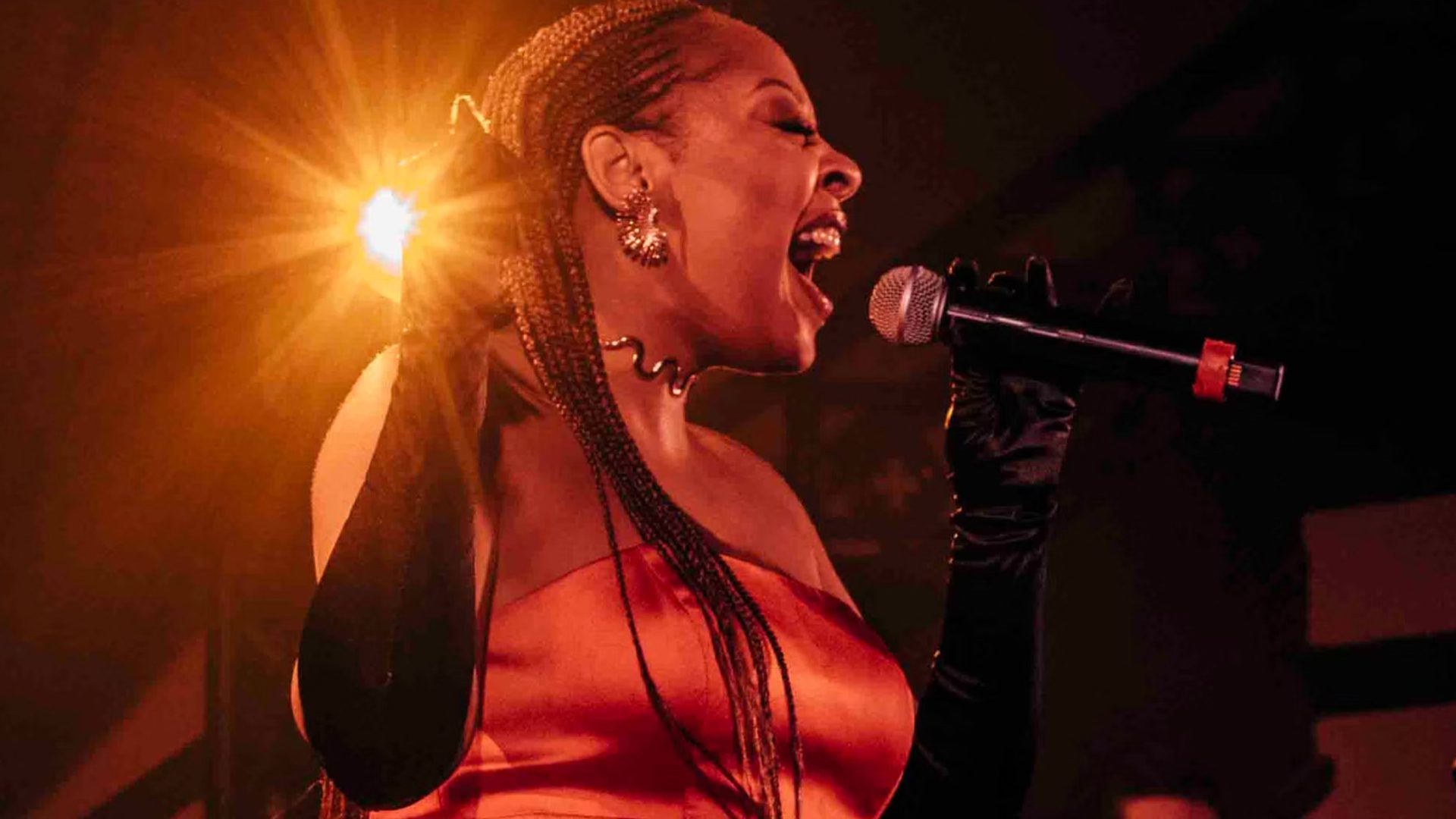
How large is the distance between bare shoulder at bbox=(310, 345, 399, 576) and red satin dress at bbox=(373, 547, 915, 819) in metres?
0.20

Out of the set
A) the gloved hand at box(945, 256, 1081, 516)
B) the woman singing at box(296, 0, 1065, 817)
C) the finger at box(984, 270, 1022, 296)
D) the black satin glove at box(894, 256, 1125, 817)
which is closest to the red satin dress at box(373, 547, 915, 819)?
the woman singing at box(296, 0, 1065, 817)

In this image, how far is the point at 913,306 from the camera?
4.75ft

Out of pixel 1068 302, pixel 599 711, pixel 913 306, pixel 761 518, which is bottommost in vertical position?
pixel 599 711

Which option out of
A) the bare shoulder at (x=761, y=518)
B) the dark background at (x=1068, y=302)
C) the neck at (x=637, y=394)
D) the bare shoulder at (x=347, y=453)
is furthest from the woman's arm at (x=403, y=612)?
the dark background at (x=1068, y=302)

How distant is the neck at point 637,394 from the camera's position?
1.53 meters

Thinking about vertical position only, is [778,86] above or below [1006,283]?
above

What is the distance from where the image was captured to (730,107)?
1.55 metres

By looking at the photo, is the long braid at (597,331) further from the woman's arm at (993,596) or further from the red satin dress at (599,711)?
the woman's arm at (993,596)

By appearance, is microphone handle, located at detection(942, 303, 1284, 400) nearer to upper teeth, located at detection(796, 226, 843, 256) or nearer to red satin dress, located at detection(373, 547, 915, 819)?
upper teeth, located at detection(796, 226, 843, 256)

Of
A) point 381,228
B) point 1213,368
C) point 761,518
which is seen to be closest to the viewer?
point 1213,368

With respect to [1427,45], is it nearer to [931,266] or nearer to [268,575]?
[931,266]

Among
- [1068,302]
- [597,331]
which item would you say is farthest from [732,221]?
[1068,302]

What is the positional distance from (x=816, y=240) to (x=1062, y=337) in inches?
14.7

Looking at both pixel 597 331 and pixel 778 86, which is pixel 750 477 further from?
pixel 778 86
